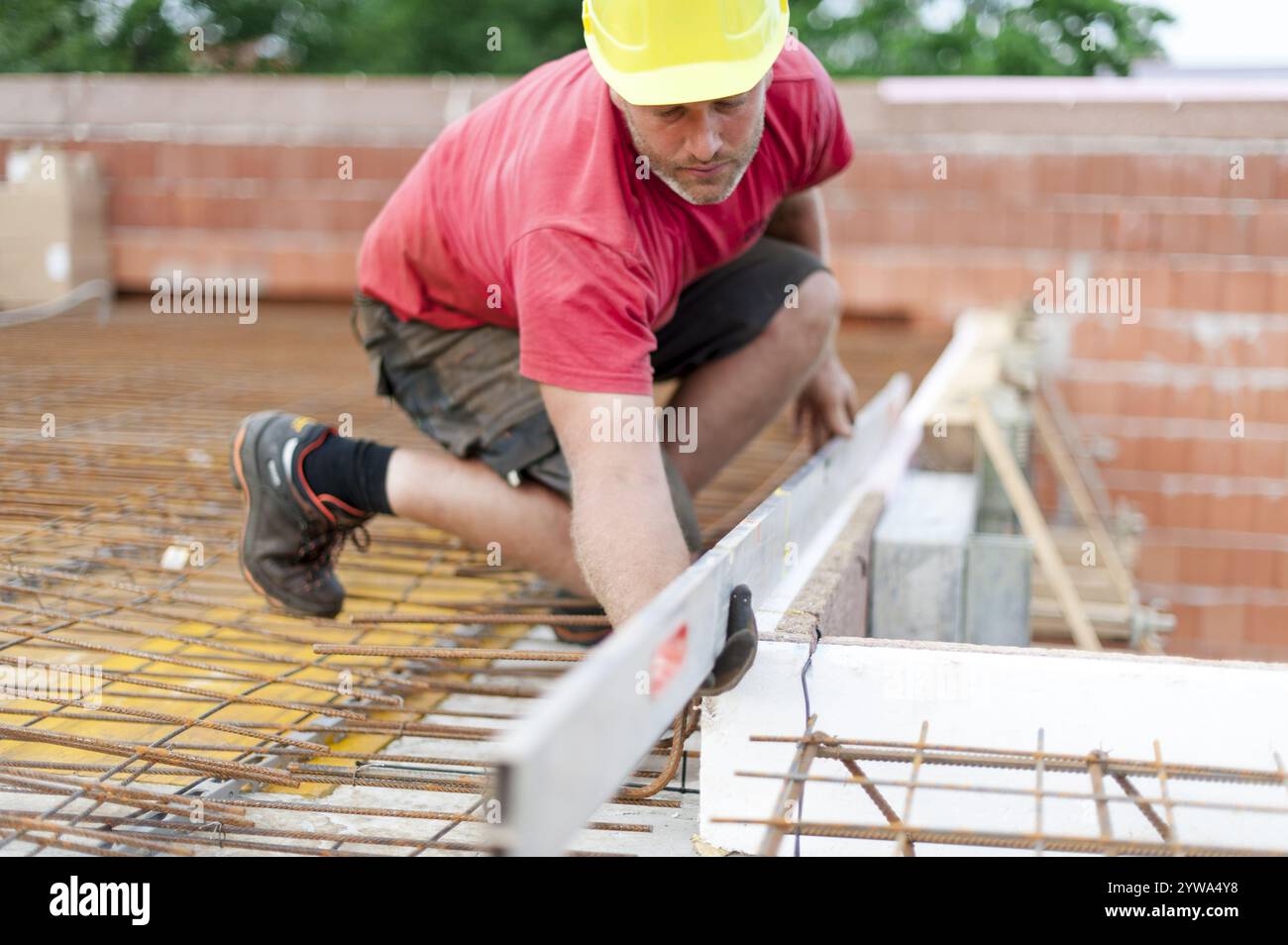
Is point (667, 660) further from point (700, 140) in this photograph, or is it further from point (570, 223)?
point (700, 140)

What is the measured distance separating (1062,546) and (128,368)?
3352 millimetres

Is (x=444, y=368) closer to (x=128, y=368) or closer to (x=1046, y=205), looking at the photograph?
(x=128, y=368)

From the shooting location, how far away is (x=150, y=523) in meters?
2.89

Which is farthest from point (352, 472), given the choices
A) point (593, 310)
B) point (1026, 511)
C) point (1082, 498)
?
point (1082, 498)

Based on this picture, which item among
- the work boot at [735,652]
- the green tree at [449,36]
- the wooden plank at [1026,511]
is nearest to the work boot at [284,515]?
the work boot at [735,652]

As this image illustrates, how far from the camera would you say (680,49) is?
1.68 metres

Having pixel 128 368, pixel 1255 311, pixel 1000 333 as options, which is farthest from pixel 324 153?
pixel 1255 311

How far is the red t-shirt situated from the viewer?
172cm

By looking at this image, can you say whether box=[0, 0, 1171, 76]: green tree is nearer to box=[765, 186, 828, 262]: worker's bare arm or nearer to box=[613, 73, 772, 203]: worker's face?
box=[765, 186, 828, 262]: worker's bare arm

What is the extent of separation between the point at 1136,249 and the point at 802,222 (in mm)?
3312

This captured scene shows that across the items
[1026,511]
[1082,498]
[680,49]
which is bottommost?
[1082,498]

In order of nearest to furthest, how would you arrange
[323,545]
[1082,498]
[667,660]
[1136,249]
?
[667,660] < [323,545] < [1082,498] < [1136,249]

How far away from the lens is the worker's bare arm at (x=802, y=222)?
2578 millimetres

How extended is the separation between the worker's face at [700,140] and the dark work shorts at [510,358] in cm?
50
